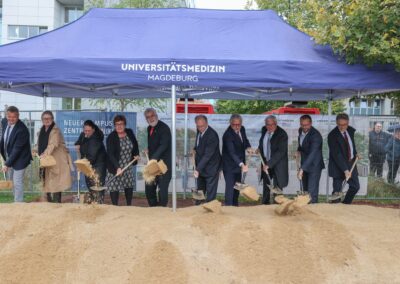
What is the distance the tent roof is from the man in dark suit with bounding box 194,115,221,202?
1046mm

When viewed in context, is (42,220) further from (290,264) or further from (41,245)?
(290,264)

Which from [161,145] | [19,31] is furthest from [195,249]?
[19,31]


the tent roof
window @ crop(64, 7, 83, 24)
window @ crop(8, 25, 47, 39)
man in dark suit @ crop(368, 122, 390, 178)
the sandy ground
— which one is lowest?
the sandy ground

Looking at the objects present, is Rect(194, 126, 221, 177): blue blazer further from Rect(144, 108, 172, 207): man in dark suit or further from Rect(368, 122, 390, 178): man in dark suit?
Rect(368, 122, 390, 178): man in dark suit

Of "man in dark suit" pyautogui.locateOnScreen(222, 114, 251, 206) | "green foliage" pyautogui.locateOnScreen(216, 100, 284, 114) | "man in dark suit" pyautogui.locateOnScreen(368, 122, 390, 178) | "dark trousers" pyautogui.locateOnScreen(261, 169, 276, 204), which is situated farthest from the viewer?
"green foliage" pyautogui.locateOnScreen(216, 100, 284, 114)

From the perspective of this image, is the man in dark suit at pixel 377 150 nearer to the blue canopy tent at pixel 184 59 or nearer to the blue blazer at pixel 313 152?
the blue blazer at pixel 313 152

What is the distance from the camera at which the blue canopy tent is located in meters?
4.81

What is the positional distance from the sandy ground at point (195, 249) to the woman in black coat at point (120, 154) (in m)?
1.83

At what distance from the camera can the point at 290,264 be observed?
3641mm

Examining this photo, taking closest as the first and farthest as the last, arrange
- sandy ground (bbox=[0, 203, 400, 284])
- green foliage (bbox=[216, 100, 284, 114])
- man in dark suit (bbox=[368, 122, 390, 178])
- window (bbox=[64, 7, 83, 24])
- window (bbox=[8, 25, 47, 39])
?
sandy ground (bbox=[0, 203, 400, 284]), man in dark suit (bbox=[368, 122, 390, 178]), green foliage (bbox=[216, 100, 284, 114]), window (bbox=[8, 25, 47, 39]), window (bbox=[64, 7, 83, 24])

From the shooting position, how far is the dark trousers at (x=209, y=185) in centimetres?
592

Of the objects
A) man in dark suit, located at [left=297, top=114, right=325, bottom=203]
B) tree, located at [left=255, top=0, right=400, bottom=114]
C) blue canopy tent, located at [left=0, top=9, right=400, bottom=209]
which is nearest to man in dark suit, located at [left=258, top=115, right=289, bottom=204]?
man in dark suit, located at [left=297, top=114, right=325, bottom=203]

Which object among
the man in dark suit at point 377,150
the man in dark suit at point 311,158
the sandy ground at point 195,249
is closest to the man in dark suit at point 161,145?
the sandy ground at point 195,249

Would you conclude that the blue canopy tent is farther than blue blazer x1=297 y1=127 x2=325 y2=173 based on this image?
No
